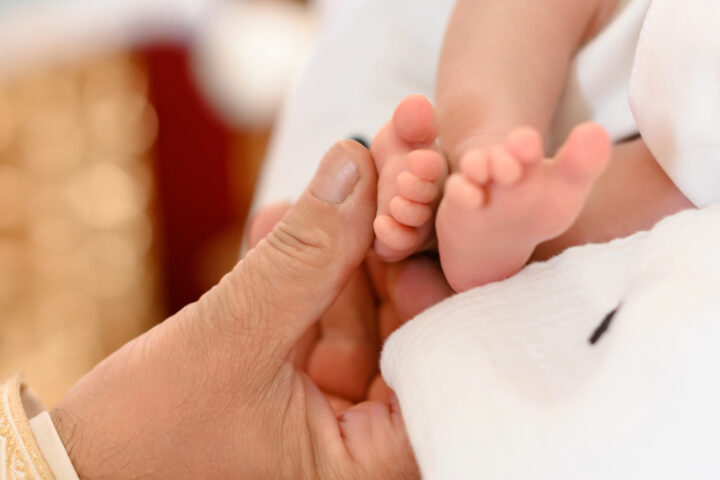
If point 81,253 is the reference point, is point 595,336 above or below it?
above

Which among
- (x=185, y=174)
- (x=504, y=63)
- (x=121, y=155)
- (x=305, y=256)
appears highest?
(x=504, y=63)

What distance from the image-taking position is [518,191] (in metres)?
0.43

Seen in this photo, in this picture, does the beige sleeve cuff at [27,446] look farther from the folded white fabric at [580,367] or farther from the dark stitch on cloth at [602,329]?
the dark stitch on cloth at [602,329]

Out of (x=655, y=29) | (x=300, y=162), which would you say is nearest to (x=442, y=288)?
(x=655, y=29)

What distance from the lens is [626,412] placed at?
1.36ft

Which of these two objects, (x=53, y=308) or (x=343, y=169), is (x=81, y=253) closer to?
(x=53, y=308)

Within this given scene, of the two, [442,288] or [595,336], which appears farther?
[442,288]

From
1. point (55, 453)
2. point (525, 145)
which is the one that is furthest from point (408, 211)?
point (55, 453)

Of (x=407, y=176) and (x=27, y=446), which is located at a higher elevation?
(x=407, y=176)

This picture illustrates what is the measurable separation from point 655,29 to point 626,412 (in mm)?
331

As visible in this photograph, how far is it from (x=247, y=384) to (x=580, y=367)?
0.89 ft

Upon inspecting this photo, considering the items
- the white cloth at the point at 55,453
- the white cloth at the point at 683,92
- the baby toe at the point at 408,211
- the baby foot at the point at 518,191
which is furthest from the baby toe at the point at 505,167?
the white cloth at the point at 55,453

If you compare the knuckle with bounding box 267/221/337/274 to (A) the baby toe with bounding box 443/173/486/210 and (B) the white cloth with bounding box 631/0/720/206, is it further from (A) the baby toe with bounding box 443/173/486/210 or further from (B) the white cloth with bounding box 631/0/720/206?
(B) the white cloth with bounding box 631/0/720/206

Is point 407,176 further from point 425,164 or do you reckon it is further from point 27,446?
point 27,446
